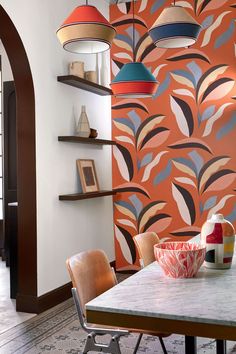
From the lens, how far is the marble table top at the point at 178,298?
4.66 feet

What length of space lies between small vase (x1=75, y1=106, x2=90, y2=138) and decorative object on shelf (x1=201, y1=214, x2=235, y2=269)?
2.52 m

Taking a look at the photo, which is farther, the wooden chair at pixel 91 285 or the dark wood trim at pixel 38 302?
the dark wood trim at pixel 38 302

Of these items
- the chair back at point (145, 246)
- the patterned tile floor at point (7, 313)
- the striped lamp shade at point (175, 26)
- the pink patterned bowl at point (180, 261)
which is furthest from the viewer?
the patterned tile floor at point (7, 313)

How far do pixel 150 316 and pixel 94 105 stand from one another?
364 centimetres

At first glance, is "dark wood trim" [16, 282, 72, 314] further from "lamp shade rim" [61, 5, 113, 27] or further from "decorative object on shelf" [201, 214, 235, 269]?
"lamp shade rim" [61, 5, 113, 27]

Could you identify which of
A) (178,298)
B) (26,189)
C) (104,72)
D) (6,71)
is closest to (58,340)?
(26,189)

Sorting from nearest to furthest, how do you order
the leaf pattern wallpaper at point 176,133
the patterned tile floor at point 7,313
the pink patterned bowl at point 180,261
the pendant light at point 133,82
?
the pink patterned bowl at point 180,261 → the pendant light at point 133,82 → the patterned tile floor at point 7,313 → the leaf pattern wallpaper at point 176,133

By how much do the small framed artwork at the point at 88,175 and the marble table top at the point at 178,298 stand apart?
2563 millimetres

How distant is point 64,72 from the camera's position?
4203 mm

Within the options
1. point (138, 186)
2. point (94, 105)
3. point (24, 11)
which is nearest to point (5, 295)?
point (138, 186)

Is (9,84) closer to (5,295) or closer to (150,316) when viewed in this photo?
(5,295)

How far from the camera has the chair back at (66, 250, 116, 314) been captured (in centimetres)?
212

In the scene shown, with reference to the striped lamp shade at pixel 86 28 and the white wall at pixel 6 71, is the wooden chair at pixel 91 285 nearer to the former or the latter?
the striped lamp shade at pixel 86 28

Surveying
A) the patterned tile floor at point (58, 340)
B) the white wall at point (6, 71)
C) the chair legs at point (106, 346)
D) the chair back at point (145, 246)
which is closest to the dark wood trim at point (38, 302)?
the patterned tile floor at point (58, 340)
